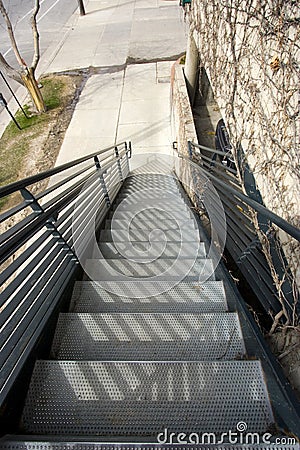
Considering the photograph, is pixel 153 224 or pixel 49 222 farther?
pixel 153 224

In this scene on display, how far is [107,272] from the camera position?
2.58 m

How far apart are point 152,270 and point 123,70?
27.6 ft

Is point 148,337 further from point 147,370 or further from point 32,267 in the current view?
point 32,267

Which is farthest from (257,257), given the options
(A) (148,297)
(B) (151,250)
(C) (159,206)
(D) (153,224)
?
(C) (159,206)

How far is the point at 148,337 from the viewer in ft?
5.96

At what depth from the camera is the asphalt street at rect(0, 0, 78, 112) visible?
1026cm

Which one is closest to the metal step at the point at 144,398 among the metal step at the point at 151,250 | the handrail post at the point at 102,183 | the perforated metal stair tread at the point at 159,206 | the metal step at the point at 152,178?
the metal step at the point at 151,250

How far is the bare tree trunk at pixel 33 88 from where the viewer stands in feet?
22.3

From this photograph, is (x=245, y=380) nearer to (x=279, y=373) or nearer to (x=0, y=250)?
(x=279, y=373)

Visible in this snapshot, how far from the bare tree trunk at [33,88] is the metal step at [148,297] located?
6583 mm

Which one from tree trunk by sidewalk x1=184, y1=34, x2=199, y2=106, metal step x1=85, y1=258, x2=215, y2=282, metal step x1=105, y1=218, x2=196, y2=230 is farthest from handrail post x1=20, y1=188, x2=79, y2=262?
tree trunk by sidewalk x1=184, y1=34, x2=199, y2=106

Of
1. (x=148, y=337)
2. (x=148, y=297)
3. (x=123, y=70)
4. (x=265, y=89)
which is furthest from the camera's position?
(x=123, y=70)

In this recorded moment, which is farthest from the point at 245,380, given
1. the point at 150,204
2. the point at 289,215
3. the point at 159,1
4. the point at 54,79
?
the point at 159,1

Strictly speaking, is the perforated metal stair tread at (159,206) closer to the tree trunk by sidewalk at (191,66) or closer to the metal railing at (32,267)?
the metal railing at (32,267)
